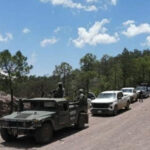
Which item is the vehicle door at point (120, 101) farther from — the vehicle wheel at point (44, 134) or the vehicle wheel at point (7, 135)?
the vehicle wheel at point (7, 135)

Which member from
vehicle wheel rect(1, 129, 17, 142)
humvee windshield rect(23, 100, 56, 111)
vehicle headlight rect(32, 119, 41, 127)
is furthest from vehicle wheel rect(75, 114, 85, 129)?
vehicle headlight rect(32, 119, 41, 127)

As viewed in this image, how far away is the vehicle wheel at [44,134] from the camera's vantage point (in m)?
11.3

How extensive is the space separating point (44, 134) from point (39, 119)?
0.73m

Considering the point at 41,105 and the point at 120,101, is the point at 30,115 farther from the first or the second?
the point at 120,101

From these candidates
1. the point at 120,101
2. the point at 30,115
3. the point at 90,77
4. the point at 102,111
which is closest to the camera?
the point at 30,115

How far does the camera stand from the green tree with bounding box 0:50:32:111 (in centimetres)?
2494

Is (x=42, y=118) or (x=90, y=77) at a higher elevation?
(x=90, y=77)

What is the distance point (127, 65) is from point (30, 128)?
46.3 m

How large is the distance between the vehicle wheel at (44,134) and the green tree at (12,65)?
44.7 ft

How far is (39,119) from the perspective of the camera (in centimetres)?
1125

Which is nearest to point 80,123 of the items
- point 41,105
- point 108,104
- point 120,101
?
point 41,105

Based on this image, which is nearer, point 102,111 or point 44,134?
point 44,134

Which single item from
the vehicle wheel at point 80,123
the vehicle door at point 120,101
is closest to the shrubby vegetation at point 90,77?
the vehicle door at point 120,101

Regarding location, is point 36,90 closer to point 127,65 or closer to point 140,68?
point 127,65
